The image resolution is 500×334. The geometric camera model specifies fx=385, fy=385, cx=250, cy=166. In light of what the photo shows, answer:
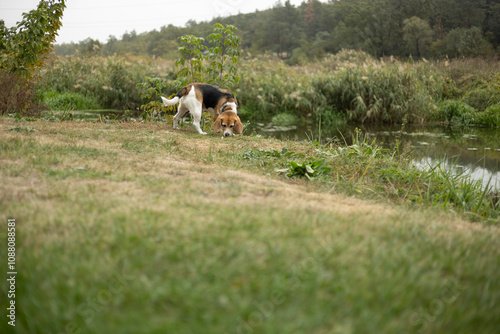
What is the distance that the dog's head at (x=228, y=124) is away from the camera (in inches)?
286

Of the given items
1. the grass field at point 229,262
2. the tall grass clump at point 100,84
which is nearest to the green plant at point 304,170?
the grass field at point 229,262

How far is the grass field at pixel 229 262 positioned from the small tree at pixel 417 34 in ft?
109

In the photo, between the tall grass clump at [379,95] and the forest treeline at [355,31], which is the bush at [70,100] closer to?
the forest treeline at [355,31]

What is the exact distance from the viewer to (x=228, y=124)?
7.27 m

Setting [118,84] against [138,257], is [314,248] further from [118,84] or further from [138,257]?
[118,84]

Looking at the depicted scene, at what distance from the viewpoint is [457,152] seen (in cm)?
883

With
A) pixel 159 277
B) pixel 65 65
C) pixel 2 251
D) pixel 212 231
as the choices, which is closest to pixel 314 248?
pixel 212 231

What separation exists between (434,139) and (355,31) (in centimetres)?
3167

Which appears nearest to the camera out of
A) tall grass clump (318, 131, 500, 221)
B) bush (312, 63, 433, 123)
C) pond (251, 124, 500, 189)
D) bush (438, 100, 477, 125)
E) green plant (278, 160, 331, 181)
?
tall grass clump (318, 131, 500, 221)

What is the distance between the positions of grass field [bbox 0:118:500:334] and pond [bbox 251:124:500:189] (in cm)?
461

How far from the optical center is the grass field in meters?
1.54

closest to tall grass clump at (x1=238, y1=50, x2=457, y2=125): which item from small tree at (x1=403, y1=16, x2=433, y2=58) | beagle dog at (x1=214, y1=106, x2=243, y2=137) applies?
beagle dog at (x1=214, y1=106, x2=243, y2=137)

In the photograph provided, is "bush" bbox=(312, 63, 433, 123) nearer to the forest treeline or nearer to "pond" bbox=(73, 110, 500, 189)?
"pond" bbox=(73, 110, 500, 189)

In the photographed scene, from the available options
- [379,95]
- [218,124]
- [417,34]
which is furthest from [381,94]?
[417,34]
